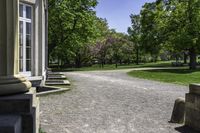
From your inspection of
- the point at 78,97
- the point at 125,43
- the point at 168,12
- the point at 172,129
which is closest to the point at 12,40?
the point at 172,129

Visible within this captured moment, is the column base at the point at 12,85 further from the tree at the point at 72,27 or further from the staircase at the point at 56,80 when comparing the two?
the tree at the point at 72,27

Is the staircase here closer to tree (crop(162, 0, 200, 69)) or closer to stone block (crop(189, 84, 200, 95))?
stone block (crop(189, 84, 200, 95))

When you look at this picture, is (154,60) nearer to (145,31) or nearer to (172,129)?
(145,31)

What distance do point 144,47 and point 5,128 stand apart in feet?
120

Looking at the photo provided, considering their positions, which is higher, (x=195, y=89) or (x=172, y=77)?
(x=195, y=89)

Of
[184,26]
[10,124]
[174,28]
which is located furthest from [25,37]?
[174,28]

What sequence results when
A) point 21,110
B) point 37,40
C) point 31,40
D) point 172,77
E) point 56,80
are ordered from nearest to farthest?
Result: point 21,110
point 31,40
point 37,40
point 56,80
point 172,77

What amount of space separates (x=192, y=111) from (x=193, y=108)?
0.28 feet

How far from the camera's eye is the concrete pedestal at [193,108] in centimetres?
661

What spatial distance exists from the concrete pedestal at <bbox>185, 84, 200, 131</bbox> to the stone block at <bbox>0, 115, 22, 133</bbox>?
12.7ft

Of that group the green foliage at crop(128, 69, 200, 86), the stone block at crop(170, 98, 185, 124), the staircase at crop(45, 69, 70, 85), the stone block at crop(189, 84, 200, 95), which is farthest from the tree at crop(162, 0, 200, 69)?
the stone block at crop(189, 84, 200, 95)

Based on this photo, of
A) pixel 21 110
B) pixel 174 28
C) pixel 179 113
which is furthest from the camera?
pixel 174 28

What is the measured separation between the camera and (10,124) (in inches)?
152

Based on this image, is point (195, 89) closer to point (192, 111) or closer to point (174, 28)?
point (192, 111)
